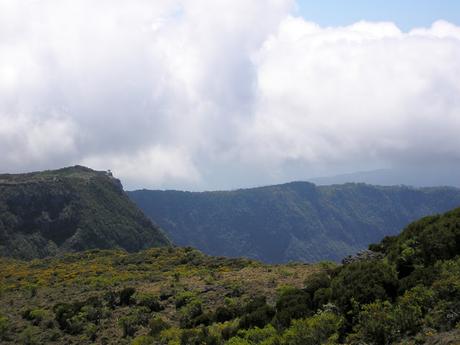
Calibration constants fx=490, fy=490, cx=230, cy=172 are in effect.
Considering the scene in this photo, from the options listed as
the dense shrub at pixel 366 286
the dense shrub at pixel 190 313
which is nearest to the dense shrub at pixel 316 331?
the dense shrub at pixel 366 286

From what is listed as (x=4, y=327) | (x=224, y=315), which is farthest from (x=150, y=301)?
(x=4, y=327)

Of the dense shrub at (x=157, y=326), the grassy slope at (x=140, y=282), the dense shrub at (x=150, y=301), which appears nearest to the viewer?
the dense shrub at (x=157, y=326)

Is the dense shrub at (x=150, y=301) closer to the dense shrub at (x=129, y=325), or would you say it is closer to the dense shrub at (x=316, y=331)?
the dense shrub at (x=129, y=325)

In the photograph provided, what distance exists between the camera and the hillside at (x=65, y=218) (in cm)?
12206

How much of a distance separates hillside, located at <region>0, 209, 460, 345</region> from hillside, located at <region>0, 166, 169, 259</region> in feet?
266

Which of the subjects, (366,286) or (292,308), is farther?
(292,308)

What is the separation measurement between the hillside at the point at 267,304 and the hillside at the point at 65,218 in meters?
81.1

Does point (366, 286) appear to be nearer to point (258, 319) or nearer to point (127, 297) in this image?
point (258, 319)

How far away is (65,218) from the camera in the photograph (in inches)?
5167

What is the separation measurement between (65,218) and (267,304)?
117m

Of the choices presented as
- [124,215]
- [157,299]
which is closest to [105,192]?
[124,215]

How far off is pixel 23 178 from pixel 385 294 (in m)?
149

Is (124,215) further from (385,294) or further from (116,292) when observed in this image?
Answer: (385,294)

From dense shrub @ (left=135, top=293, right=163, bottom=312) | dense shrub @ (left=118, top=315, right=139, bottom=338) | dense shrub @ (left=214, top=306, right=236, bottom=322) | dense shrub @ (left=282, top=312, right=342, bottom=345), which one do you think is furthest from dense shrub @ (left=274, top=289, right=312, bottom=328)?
dense shrub @ (left=135, top=293, right=163, bottom=312)
